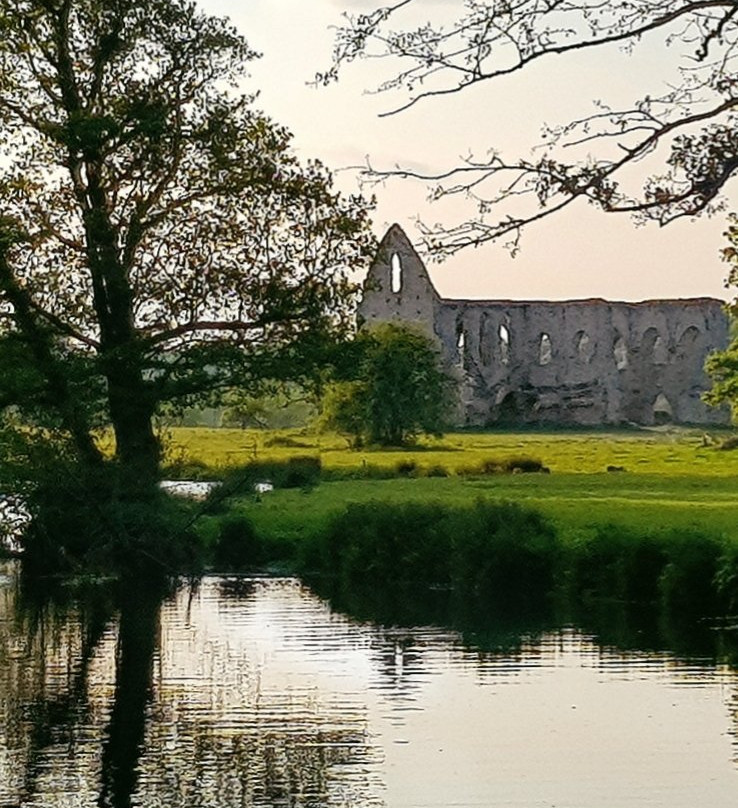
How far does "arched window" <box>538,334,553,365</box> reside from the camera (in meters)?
110

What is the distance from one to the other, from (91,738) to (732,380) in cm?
4450

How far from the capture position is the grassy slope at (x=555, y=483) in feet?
110

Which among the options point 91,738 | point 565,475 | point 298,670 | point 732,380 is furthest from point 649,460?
point 91,738

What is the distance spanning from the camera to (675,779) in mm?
13672

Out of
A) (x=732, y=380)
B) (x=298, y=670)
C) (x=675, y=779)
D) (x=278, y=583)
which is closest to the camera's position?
(x=675, y=779)

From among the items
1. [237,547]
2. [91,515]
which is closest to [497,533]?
[237,547]

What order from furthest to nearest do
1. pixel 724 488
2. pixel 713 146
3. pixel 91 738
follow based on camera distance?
pixel 724 488 → pixel 713 146 → pixel 91 738

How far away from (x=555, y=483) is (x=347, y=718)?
30841mm

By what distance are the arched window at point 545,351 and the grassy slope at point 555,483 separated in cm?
2080

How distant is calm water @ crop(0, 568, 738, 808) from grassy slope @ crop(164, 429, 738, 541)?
22.9ft

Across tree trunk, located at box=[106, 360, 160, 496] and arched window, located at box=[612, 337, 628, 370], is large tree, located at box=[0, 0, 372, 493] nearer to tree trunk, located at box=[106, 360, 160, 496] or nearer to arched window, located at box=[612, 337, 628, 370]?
tree trunk, located at box=[106, 360, 160, 496]

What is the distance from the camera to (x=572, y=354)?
110 metres

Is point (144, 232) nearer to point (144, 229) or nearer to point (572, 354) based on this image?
point (144, 229)

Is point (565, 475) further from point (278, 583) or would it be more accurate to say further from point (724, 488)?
point (278, 583)
